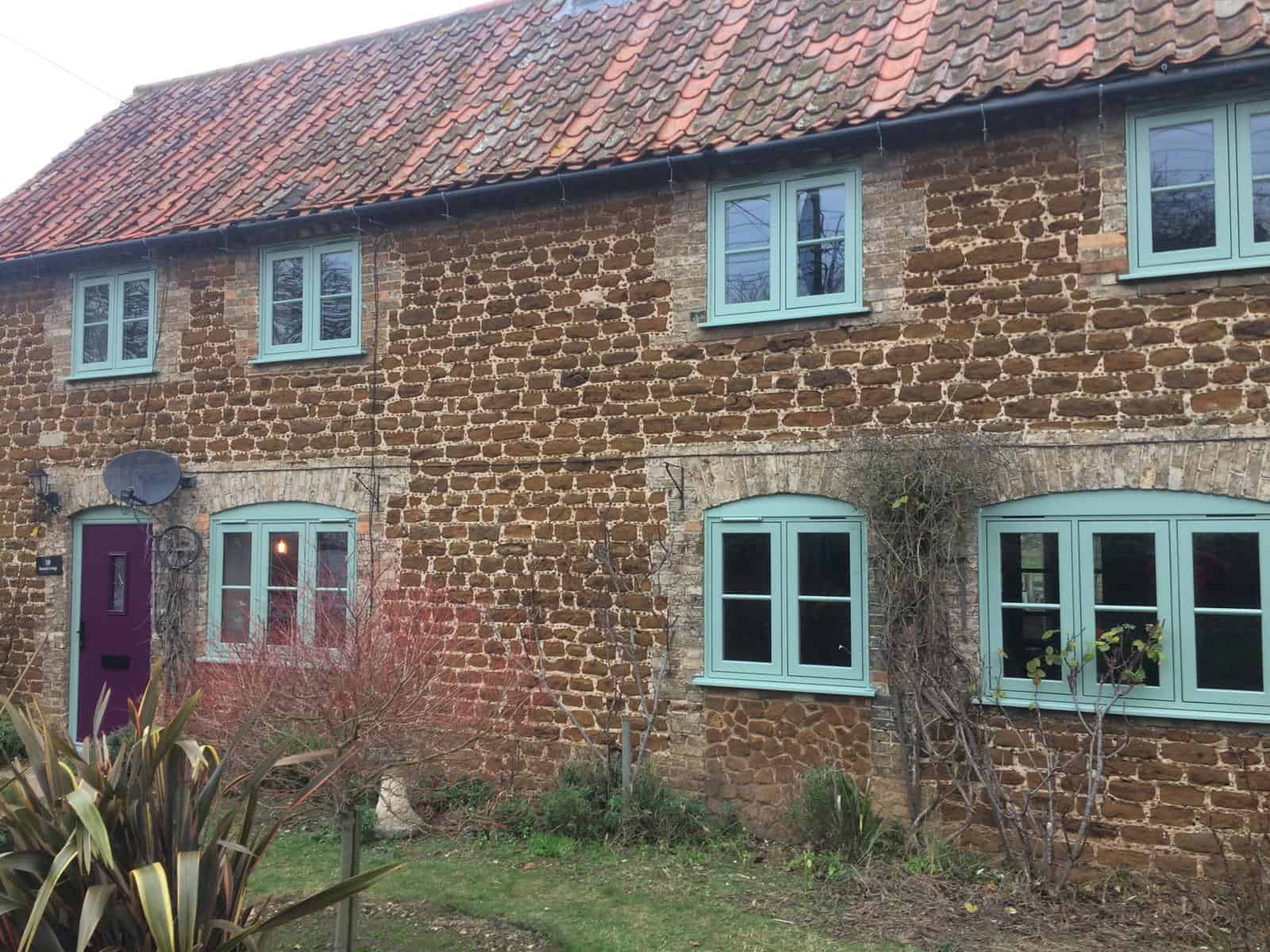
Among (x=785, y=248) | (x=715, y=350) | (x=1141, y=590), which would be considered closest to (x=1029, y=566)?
(x=1141, y=590)

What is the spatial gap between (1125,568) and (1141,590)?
0.18 meters

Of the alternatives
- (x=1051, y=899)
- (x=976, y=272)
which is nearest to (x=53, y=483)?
(x=976, y=272)

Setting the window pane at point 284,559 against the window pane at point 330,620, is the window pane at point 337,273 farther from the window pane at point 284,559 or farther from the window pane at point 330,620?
the window pane at point 330,620

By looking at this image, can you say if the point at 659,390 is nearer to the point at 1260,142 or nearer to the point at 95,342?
the point at 1260,142

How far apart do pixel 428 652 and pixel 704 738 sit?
2358mm

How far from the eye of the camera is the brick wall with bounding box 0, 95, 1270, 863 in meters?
7.04

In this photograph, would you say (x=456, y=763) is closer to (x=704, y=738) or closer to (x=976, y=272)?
(x=704, y=738)

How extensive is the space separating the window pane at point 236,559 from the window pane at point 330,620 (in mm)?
1172

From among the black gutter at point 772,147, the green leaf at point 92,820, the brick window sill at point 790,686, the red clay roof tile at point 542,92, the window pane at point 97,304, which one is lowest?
the brick window sill at point 790,686

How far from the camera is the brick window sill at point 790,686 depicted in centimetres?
760

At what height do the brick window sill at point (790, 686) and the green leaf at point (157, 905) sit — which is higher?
the brick window sill at point (790, 686)

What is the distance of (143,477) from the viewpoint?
33.9 feet

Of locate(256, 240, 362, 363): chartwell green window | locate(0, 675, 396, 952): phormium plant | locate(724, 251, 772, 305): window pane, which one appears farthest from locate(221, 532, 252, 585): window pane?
locate(0, 675, 396, 952): phormium plant

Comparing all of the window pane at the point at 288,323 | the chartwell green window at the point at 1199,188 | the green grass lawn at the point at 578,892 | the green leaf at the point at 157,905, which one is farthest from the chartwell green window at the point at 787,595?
the green leaf at the point at 157,905
